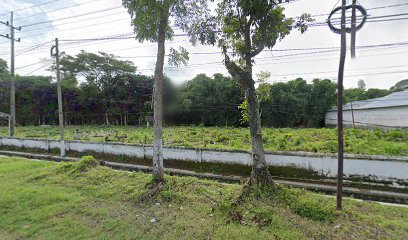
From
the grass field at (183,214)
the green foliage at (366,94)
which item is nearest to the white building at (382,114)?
the green foliage at (366,94)

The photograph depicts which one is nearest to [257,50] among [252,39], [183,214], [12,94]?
[252,39]

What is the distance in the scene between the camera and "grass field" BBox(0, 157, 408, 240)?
10.7 feet

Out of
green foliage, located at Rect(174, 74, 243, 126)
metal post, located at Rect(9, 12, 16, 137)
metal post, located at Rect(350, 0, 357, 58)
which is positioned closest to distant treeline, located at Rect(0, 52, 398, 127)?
green foliage, located at Rect(174, 74, 243, 126)

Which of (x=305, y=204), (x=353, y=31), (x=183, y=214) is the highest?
(x=353, y=31)

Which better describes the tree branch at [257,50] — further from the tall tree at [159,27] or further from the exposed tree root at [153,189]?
the exposed tree root at [153,189]

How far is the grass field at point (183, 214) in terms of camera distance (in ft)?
10.7

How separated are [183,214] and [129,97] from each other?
28.3m

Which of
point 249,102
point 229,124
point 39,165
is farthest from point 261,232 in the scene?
point 229,124

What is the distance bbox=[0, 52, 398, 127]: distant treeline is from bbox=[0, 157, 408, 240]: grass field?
65.4 ft

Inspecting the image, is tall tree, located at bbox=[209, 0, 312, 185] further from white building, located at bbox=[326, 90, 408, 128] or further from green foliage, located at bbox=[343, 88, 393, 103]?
green foliage, located at bbox=[343, 88, 393, 103]

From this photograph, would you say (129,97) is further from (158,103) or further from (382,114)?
(382,114)

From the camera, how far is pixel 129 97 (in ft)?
97.3

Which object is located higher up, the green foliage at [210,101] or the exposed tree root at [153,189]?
the green foliage at [210,101]

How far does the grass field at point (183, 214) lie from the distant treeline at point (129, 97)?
1994 cm
